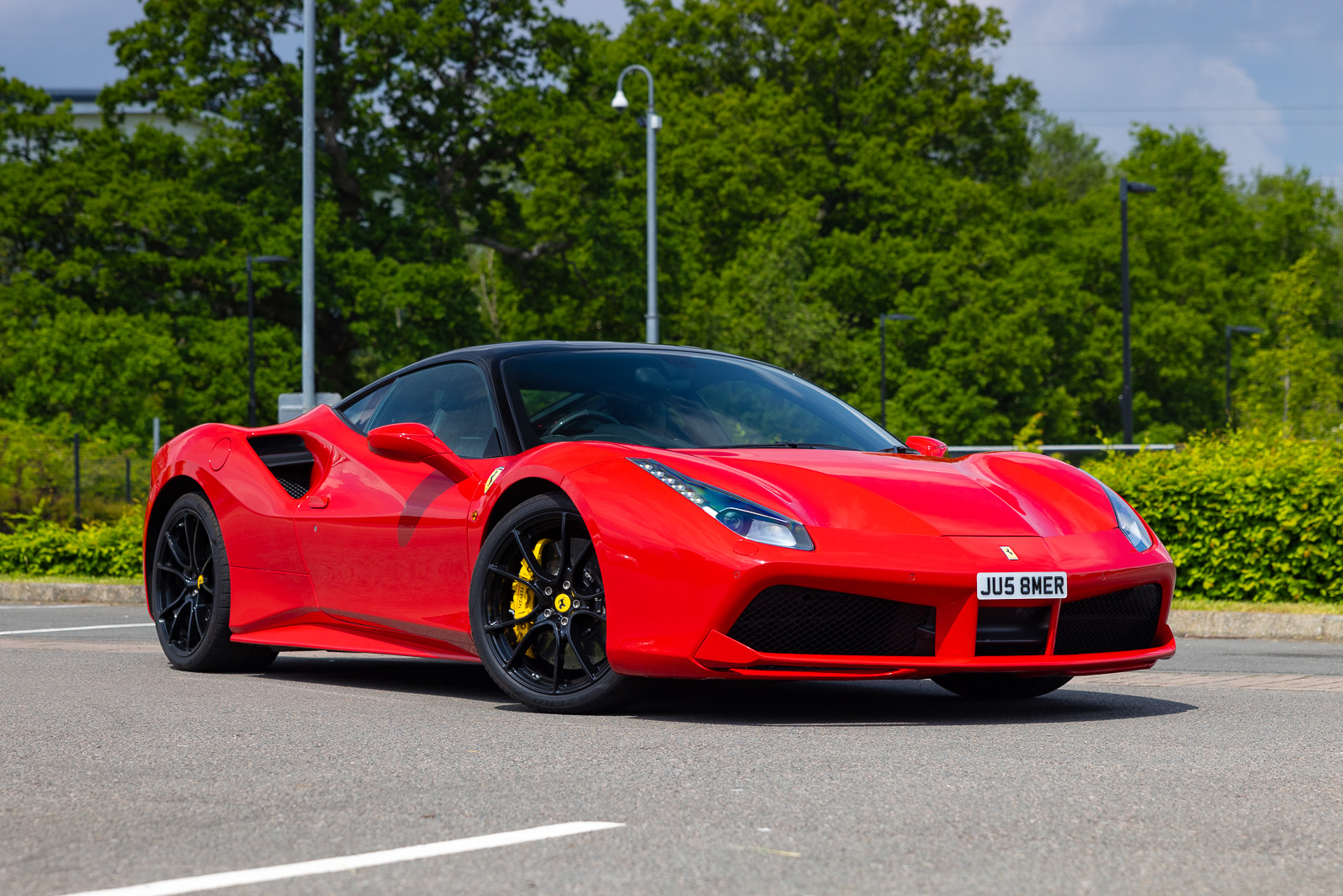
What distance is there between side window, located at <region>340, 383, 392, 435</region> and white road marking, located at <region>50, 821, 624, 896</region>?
3.45 metres

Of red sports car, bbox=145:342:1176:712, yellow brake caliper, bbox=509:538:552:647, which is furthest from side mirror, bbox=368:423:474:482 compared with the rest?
yellow brake caliper, bbox=509:538:552:647

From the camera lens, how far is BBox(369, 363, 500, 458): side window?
620 cm

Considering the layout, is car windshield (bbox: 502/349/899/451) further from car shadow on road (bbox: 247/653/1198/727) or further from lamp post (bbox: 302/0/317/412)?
lamp post (bbox: 302/0/317/412)

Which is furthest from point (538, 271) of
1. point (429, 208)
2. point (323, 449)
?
point (323, 449)

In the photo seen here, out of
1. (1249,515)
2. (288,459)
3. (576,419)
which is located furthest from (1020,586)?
(1249,515)

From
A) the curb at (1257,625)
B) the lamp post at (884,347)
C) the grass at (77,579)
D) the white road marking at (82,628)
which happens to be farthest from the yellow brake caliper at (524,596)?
the lamp post at (884,347)

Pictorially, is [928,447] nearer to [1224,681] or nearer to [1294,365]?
[1224,681]

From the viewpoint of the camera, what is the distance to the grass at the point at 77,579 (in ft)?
44.4

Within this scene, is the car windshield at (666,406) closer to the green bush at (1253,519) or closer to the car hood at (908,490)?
the car hood at (908,490)

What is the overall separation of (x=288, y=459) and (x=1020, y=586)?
10.8 feet

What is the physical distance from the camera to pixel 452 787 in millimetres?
4094

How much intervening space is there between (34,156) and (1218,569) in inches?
1344

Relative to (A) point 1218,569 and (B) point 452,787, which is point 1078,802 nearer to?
(B) point 452,787

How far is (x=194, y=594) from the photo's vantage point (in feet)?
23.9
